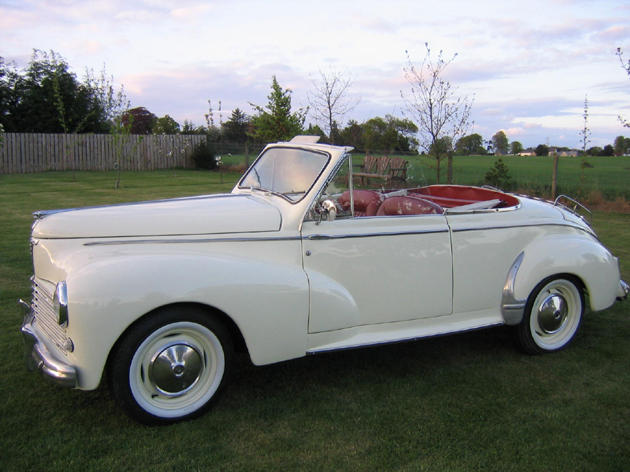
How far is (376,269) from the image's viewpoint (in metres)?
3.57

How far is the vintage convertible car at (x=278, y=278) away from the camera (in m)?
2.89

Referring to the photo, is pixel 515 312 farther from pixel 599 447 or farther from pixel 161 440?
pixel 161 440

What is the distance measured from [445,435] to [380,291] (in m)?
0.99

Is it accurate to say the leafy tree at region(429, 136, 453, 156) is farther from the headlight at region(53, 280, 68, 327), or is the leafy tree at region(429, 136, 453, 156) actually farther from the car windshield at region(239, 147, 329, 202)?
the headlight at region(53, 280, 68, 327)

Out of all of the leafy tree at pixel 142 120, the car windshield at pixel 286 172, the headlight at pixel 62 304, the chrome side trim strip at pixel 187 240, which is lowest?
the headlight at pixel 62 304

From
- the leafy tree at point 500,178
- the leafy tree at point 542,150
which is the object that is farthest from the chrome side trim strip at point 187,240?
the leafy tree at point 542,150

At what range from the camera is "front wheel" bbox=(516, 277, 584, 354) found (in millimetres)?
4156

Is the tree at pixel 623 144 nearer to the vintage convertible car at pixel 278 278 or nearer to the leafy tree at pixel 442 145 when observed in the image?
the leafy tree at pixel 442 145

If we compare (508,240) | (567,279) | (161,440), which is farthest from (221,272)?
(567,279)

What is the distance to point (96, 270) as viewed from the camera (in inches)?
112

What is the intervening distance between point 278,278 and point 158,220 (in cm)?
80

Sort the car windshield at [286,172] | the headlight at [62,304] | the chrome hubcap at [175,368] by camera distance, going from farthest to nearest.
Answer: the car windshield at [286,172], the chrome hubcap at [175,368], the headlight at [62,304]

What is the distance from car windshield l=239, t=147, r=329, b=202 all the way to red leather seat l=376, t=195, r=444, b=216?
68 cm

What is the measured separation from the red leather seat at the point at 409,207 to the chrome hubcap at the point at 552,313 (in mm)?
1177
